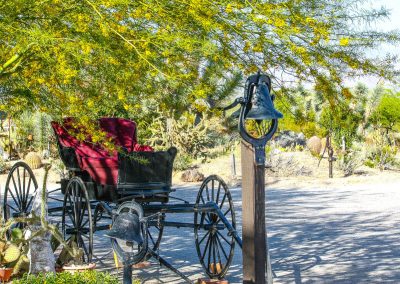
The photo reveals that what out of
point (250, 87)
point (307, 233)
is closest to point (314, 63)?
point (250, 87)

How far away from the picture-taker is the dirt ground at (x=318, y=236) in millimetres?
7934

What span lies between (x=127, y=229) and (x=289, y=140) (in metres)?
28.0

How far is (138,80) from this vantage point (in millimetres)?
6168

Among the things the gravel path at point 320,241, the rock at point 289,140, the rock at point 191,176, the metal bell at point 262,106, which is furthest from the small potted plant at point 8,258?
the rock at point 289,140

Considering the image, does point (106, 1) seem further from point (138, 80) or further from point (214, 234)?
point (214, 234)

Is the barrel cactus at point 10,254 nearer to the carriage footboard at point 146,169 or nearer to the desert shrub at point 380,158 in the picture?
the carriage footboard at point 146,169

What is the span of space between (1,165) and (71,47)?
708 inches

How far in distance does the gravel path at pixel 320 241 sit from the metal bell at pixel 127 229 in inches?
93.0

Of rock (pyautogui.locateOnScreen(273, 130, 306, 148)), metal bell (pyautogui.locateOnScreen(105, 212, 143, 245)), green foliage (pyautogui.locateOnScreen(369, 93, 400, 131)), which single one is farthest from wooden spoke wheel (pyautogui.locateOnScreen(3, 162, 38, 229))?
green foliage (pyautogui.locateOnScreen(369, 93, 400, 131))

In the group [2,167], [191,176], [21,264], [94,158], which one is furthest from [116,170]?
[2,167]

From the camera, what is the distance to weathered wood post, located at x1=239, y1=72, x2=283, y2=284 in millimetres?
5176

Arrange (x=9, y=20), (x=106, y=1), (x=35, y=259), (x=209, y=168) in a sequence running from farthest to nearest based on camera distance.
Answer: (x=209, y=168) → (x=35, y=259) → (x=9, y=20) → (x=106, y=1)

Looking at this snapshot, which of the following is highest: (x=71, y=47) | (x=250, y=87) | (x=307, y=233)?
(x=71, y=47)

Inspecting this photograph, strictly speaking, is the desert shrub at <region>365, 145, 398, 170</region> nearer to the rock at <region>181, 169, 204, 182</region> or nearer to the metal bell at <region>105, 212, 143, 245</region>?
the rock at <region>181, 169, 204, 182</region>
